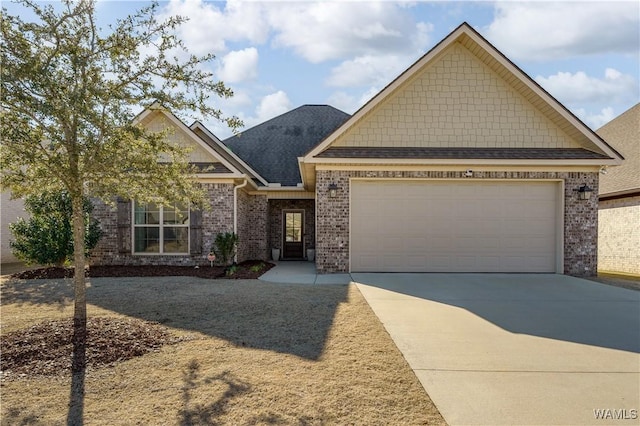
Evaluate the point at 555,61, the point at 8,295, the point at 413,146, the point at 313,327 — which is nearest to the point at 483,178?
the point at 413,146

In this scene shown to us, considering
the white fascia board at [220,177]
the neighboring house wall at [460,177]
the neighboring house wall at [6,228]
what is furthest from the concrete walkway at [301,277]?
the neighboring house wall at [6,228]

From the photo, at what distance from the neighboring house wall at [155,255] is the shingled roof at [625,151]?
1344cm

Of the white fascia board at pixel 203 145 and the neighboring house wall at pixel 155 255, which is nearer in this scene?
the white fascia board at pixel 203 145

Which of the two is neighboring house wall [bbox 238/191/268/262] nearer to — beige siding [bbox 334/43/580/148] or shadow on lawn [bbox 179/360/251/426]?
beige siding [bbox 334/43/580/148]

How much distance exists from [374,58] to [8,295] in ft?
35.4

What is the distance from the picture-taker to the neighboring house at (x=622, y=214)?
44.7ft

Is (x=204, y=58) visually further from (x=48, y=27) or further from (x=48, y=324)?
(x=48, y=324)

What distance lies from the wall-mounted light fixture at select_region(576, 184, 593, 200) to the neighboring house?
3.65m

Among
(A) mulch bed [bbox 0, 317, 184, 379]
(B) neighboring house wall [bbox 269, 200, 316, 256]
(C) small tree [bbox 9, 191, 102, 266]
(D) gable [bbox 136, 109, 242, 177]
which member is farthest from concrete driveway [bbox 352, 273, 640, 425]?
(C) small tree [bbox 9, 191, 102, 266]

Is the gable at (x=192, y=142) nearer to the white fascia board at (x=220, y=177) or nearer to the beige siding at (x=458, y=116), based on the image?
the white fascia board at (x=220, y=177)

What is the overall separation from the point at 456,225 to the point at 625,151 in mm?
9928

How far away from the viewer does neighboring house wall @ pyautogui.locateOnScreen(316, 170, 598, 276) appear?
1109 cm

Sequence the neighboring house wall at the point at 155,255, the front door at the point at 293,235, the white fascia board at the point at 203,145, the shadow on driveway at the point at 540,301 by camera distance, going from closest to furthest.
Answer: the shadow on driveway at the point at 540,301 → the white fascia board at the point at 203,145 → the neighboring house wall at the point at 155,255 → the front door at the point at 293,235

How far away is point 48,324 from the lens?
592 cm
